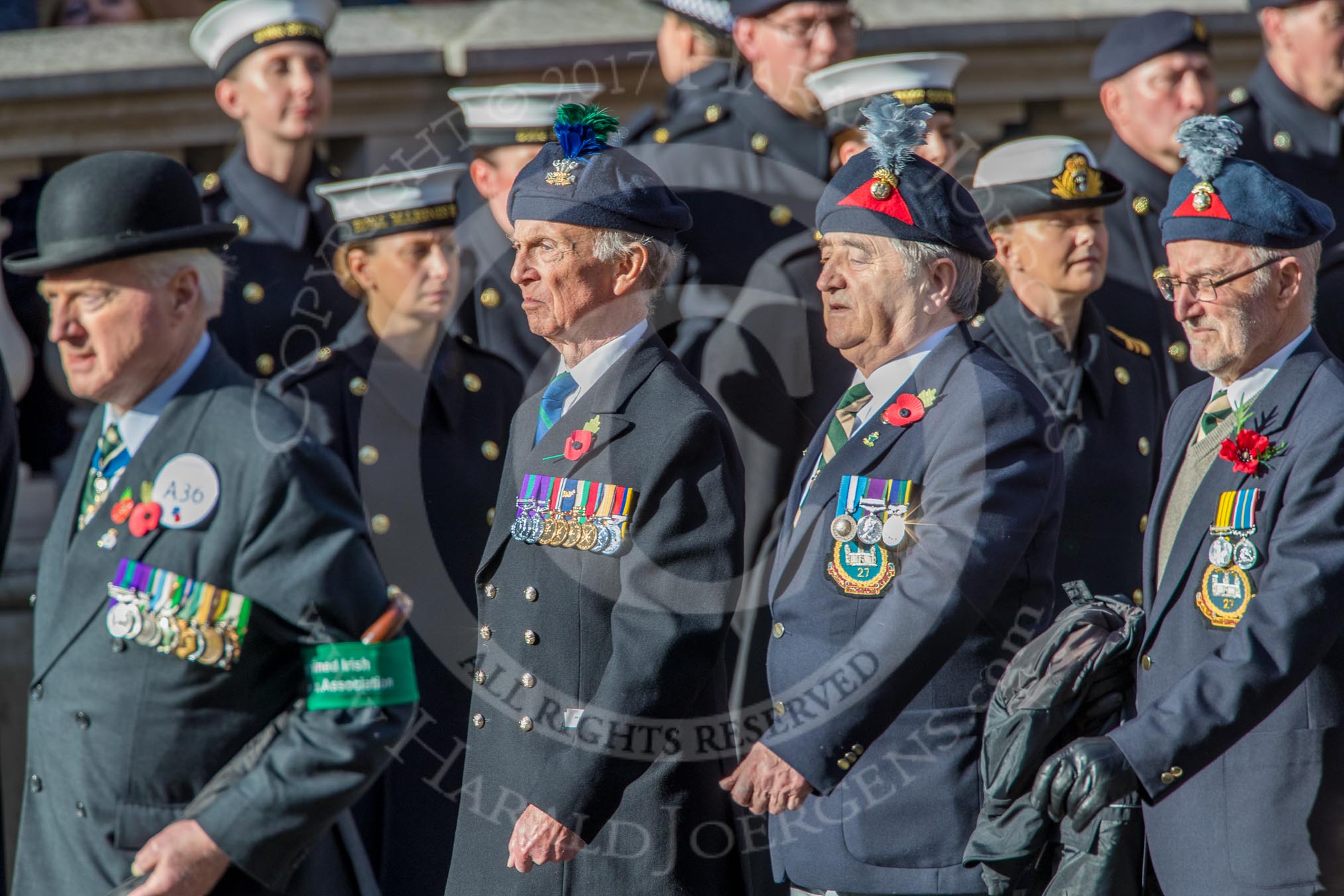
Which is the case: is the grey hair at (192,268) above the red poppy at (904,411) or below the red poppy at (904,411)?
above

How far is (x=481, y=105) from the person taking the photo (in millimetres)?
6562

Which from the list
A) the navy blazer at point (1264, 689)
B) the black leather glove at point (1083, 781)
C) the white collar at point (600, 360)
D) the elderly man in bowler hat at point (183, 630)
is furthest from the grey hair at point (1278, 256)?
the elderly man in bowler hat at point (183, 630)

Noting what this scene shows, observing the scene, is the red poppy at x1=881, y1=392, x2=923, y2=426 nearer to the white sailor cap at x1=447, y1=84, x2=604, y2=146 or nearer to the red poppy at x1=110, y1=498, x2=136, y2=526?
the red poppy at x1=110, y1=498, x2=136, y2=526

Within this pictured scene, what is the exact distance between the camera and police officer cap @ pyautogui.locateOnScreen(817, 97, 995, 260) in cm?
422

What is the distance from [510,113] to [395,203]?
791mm

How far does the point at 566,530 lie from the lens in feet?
13.2

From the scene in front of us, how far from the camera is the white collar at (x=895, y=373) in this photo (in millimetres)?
4266

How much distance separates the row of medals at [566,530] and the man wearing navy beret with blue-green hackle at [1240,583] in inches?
38.3

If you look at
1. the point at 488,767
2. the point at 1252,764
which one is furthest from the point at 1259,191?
the point at 488,767

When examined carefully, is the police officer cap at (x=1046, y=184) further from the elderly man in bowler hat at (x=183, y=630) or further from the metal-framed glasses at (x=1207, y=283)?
the elderly man in bowler hat at (x=183, y=630)

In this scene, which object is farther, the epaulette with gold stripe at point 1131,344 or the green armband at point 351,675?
the epaulette with gold stripe at point 1131,344

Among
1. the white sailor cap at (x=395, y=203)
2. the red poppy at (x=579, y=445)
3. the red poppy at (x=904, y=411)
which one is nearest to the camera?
the red poppy at (x=579, y=445)

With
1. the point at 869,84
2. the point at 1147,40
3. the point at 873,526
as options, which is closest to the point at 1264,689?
the point at 873,526

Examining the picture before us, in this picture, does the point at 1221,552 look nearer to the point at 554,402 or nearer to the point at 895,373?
the point at 895,373
